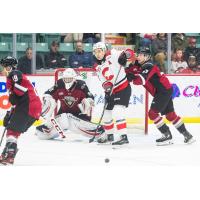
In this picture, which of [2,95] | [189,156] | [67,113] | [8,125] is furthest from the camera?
[2,95]

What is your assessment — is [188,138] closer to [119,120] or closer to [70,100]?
[119,120]

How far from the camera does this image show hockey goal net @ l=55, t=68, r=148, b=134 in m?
5.88

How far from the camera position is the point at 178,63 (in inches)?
259

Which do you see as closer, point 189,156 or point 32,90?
point 32,90

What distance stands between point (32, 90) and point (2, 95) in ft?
3.98

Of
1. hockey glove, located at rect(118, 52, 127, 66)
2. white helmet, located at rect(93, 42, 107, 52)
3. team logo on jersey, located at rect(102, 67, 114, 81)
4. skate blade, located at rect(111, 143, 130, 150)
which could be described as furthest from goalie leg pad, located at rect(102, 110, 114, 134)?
white helmet, located at rect(93, 42, 107, 52)

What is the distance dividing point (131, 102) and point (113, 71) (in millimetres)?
767

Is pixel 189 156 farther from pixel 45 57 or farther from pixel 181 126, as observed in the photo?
pixel 45 57

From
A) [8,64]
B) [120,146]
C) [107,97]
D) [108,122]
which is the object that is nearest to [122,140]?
[120,146]

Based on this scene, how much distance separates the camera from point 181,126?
5.84 meters

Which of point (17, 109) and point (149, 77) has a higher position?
point (149, 77)

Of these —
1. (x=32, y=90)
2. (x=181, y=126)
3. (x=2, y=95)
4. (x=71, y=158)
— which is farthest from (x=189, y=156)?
(x=2, y=95)

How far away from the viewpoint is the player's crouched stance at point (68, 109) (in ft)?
18.8

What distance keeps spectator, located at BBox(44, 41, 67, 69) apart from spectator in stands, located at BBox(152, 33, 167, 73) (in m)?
0.79
